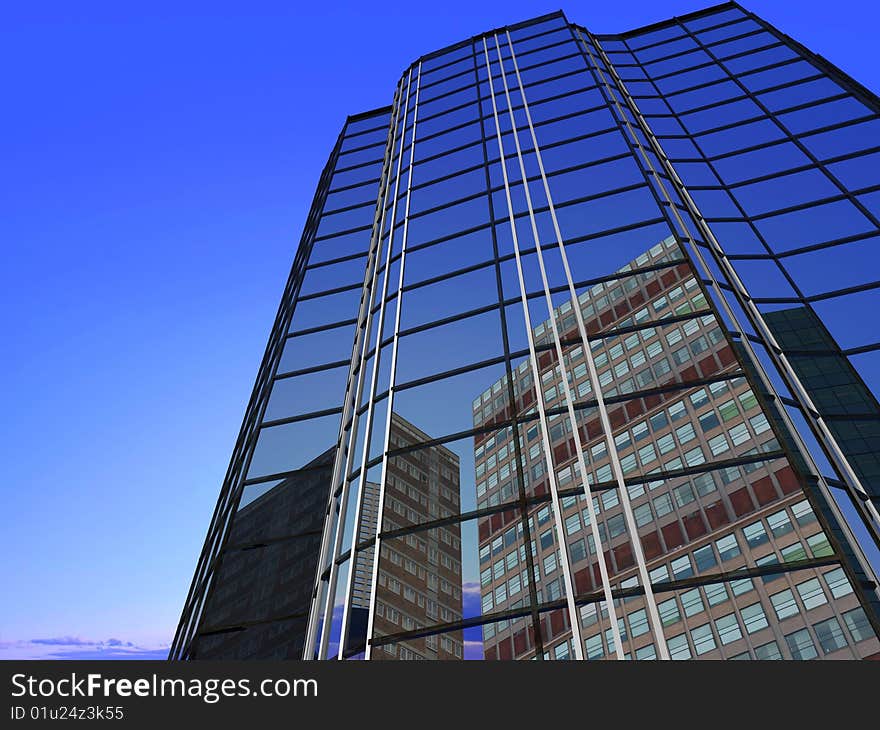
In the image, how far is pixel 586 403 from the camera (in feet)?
36.9

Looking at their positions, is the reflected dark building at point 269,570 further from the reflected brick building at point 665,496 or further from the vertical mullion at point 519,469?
the vertical mullion at point 519,469

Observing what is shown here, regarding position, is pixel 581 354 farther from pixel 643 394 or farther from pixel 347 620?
pixel 347 620

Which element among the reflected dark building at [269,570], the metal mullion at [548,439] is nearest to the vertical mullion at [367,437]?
the reflected dark building at [269,570]

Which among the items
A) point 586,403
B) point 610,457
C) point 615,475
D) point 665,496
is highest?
point 586,403

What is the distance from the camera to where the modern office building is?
29.4 feet

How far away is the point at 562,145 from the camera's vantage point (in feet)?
60.6

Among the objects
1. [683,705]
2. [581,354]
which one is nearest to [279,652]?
[581,354]

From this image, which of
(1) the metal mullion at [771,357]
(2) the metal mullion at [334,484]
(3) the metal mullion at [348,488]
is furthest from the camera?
(2) the metal mullion at [334,484]

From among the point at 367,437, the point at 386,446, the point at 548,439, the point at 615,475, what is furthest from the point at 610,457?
the point at 367,437

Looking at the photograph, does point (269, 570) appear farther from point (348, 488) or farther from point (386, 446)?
point (386, 446)

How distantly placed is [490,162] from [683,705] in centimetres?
1651

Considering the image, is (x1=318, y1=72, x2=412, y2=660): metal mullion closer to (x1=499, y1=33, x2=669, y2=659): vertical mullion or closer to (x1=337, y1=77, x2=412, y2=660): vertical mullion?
(x1=337, y1=77, x2=412, y2=660): vertical mullion

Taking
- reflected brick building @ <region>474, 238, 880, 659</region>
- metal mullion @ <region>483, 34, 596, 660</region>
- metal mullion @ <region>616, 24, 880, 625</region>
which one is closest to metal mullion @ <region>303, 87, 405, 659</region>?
reflected brick building @ <region>474, 238, 880, 659</region>

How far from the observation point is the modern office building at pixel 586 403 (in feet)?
29.4
